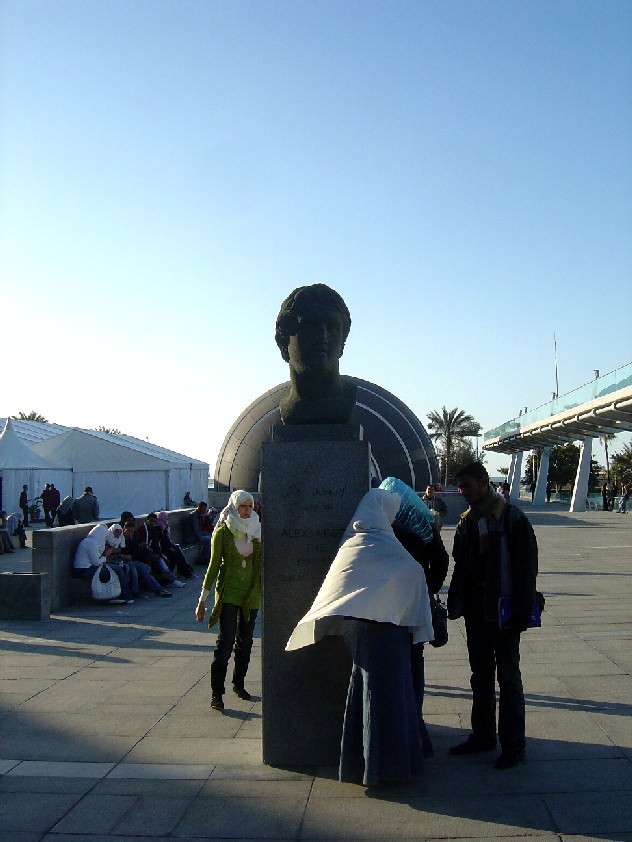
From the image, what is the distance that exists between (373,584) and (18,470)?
26.0 meters

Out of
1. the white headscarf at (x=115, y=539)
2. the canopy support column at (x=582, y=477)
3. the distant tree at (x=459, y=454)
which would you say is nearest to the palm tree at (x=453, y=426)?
the distant tree at (x=459, y=454)

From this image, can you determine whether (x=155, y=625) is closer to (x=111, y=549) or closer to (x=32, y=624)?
(x=32, y=624)

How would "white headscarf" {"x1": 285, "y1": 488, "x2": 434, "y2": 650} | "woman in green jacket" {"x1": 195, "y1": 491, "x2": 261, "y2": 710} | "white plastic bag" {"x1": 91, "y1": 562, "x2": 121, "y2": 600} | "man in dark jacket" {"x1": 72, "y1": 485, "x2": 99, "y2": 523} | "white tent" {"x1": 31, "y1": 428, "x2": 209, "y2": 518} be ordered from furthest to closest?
"white tent" {"x1": 31, "y1": 428, "x2": 209, "y2": 518} → "man in dark jacket" {"x1": 72, "y1": 485, "x2": 99, "y2": 523} → "white plastic bag" {"x1": 91, "y1": 562, "x2": 121, "y2": 600} → "woman in green jacket" {"x1": 195, "y1": 491, "x2": 261, "y2": 710} → "white headscarf" {"x1": 285, "y1": 488, "x2": 434, "y2": 650}

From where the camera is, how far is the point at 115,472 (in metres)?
32.1

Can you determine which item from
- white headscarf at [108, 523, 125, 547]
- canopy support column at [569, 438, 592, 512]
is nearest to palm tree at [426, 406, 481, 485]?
canopy support column at [569, 438, 592, 512]

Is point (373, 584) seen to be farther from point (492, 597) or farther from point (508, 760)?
point (508, 760)

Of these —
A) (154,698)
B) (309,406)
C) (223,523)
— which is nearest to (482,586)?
(309,406)

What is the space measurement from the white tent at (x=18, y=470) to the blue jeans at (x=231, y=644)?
861 inches

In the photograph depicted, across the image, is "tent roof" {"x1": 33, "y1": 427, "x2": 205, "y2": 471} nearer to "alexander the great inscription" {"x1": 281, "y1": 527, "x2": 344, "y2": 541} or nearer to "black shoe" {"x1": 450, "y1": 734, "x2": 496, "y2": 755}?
"alexander the great inscription" {"x1": 281, "y1": 527, "x2": 344, "y2": 541}

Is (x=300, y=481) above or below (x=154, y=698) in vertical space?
above

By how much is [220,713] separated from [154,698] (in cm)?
72

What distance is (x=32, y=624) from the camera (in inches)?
400

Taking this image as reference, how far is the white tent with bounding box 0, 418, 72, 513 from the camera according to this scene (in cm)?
2742

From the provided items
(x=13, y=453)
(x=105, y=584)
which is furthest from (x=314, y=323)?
(x=13, y=453)
